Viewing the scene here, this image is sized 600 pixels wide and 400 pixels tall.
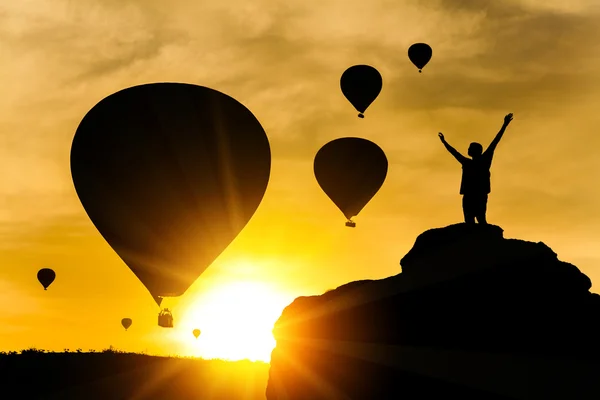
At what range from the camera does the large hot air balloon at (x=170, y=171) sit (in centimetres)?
3431

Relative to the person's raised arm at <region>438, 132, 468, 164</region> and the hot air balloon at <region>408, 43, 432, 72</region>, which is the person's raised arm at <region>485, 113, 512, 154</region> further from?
the hot air balloon at <region>408, 43, 432, 72</region>

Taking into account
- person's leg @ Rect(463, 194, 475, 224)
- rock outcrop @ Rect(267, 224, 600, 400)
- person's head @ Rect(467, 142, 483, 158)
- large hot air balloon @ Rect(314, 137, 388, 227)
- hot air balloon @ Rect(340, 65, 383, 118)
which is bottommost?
rock outcrop @ Rect(267, 224, 600, 400)

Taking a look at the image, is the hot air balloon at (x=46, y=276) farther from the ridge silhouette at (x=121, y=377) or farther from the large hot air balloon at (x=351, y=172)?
the large hot air balloon at (x=351, y=172)

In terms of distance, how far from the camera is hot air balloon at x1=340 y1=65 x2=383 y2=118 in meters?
45.5

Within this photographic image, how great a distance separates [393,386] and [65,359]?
20.2 metres

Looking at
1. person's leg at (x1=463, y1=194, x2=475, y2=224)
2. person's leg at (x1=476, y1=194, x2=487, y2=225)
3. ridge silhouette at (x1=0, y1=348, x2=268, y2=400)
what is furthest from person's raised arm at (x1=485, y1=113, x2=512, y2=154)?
ridge silhouette at (x1=0, y1=348, x2=268, y2=400)

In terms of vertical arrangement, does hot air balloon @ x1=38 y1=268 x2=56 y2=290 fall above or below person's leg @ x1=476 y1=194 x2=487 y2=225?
above

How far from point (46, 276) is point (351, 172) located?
25343 millimetres

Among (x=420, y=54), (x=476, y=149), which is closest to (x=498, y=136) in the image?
(x=476, y=149)

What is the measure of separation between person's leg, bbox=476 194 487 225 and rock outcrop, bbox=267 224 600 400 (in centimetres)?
30

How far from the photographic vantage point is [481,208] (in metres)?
23.4

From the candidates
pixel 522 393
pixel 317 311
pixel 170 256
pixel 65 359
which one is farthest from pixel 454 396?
pixel 65 359

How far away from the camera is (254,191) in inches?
1406

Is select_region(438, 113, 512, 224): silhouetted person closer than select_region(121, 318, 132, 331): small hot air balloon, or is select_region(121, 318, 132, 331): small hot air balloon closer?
select_region(438, 113, 512, 224): silhouetted person
